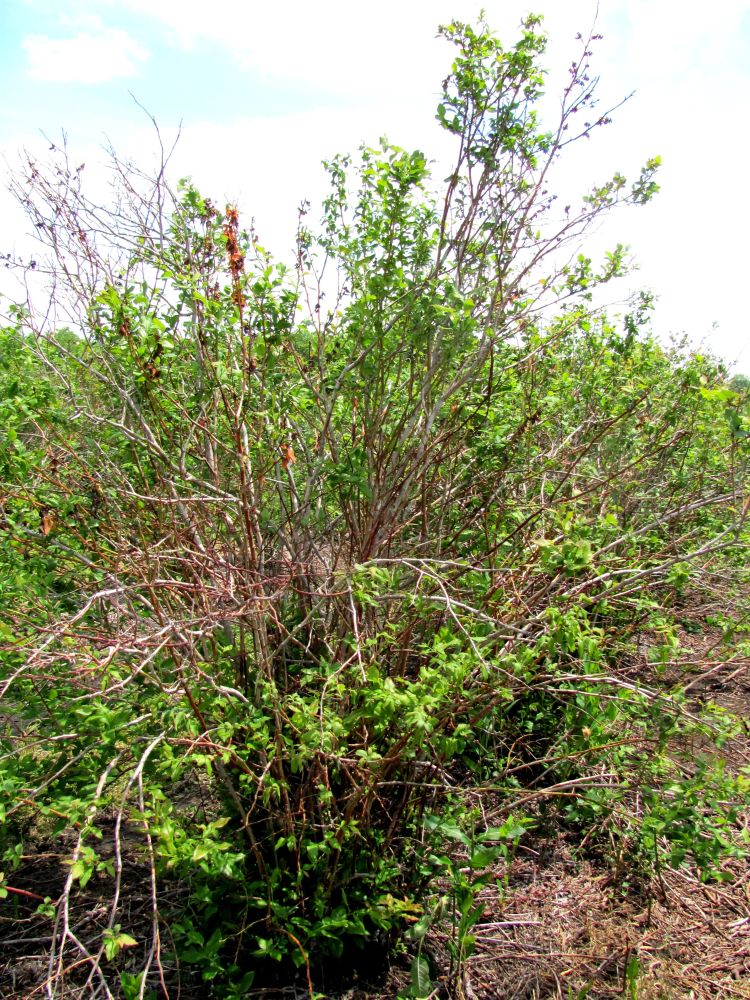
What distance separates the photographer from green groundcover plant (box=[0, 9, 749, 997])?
7.77ft

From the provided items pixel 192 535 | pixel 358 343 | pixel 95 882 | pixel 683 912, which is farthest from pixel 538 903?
pixel 358 343

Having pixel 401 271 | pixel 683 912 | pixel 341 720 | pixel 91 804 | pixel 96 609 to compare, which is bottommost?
pixel 683 912

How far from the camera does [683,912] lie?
315 cm

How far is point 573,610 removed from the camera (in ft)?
8.39

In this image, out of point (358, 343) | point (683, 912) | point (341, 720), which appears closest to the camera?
point (341, 720)

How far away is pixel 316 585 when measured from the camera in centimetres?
308

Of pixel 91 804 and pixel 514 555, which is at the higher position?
pixel 514 555

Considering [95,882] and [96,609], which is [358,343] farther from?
[95,882]

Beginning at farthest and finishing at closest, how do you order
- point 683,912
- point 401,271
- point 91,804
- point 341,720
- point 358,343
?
point 683,912 → point 358,343 → point 401,271 → point 341,720 → point 91,804

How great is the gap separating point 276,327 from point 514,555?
140 cm

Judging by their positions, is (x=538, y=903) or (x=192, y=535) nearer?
(x=192, y=535)

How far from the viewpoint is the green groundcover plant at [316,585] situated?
2.37m

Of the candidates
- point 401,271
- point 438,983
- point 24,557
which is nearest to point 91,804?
point 24,557

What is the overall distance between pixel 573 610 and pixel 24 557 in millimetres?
2171
